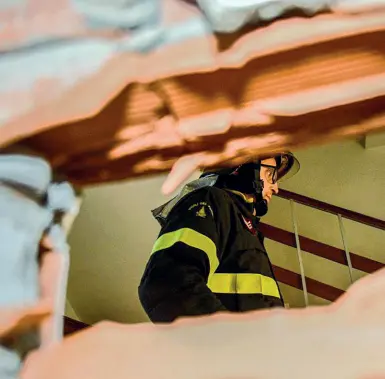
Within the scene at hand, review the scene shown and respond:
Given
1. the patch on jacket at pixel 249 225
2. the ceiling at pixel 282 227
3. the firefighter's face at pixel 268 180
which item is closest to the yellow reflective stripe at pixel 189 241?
the patch on jacket at pixel 249 225

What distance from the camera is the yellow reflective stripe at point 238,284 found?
3.65ft

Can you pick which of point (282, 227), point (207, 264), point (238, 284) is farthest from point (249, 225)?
point (282, 227)

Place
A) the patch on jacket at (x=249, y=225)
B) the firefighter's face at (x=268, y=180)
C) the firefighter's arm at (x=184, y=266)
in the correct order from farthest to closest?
the firefighter's face at (x=268, y=180) < the patch on jacket at (x=249, y=225) < the firefighter's arm at (x=184, y=266)

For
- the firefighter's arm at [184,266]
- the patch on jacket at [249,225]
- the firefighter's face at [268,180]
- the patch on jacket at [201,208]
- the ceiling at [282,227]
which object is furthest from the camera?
the ceiling at [282,227]

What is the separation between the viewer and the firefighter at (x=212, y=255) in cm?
94

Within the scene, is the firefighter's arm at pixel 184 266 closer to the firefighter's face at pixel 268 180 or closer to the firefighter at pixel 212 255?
the firefighter at pixel 212 255

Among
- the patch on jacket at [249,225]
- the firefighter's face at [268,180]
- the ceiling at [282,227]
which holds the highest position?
the firefighter's face at [268,180]

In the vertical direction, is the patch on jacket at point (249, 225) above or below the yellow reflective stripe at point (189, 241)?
below

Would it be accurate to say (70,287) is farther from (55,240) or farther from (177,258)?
(55,240)

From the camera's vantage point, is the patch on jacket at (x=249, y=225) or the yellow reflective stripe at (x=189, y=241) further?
the patch on jacket at (x=249, y=225)

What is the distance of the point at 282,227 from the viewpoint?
2.52 meters

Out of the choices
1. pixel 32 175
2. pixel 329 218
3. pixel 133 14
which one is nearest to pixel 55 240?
pixel 32 175

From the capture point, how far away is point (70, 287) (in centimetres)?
237

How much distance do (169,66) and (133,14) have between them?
0.15 ft
